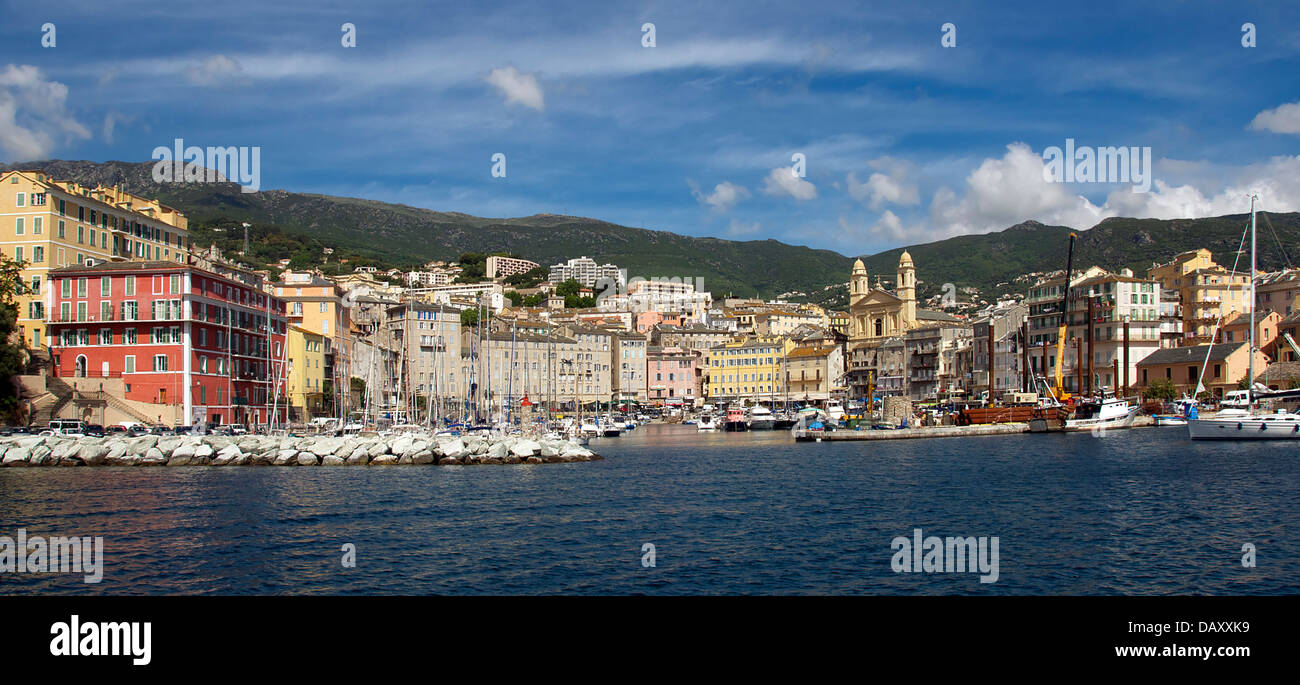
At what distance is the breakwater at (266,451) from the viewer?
43.4m

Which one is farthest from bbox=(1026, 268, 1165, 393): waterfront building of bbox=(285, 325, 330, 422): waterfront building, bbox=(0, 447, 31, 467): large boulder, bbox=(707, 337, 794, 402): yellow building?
bbox=(0, 447, 31, 467): large boulder

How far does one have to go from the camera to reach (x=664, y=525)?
24328 millimetres

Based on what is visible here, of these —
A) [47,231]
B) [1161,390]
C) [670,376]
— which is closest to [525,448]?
[47,231]

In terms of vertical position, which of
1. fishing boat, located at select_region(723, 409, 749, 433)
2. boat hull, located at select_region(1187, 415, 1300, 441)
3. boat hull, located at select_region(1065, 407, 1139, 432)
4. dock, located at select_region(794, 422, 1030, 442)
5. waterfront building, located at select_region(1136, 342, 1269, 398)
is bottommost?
fishing boat, located at select_region(723, 409, 749, 433)

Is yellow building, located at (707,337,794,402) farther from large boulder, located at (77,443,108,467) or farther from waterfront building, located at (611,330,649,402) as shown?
large boulder, located at (77,443,108,467)

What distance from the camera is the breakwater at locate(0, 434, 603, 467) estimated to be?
43438mm

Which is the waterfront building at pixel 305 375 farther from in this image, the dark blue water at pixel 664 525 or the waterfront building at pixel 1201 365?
the waterfront building at pixel 1201 365

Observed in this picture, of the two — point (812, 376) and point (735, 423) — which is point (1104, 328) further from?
point (812, 376)

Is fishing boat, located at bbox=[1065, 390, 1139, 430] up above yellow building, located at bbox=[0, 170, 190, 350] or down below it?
below

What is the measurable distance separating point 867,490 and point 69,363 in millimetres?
49253

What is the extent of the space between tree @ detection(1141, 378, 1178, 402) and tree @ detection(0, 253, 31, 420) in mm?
85931

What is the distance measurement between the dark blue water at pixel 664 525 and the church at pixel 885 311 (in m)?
98.7

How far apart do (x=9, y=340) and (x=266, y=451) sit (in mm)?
20356
